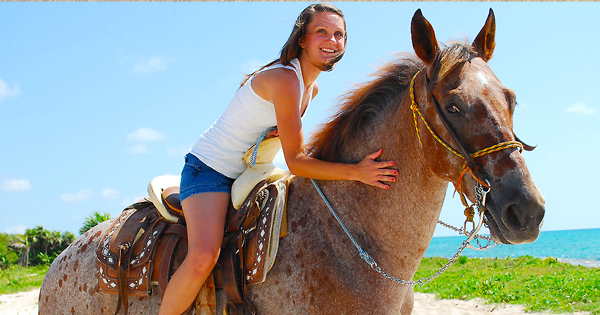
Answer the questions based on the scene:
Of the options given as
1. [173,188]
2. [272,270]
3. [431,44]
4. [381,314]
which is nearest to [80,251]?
[173,188]

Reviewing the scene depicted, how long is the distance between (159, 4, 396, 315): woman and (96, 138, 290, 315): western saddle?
0.39ft

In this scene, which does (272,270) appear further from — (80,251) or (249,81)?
(80,251)

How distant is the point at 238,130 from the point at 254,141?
0.44 ft

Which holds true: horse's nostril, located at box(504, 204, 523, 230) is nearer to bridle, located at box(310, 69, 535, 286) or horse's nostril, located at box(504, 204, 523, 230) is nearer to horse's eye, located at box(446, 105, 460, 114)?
bridle, located at box(310, 69, 535, 286)

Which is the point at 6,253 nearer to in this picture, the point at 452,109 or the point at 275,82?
the point at 275,82

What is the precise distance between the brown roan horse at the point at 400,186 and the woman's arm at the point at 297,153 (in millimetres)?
123

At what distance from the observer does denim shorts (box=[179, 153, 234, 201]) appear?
2701 mm

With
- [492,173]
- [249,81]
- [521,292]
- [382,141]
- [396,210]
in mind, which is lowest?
[521,292]

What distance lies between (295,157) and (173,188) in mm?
1155

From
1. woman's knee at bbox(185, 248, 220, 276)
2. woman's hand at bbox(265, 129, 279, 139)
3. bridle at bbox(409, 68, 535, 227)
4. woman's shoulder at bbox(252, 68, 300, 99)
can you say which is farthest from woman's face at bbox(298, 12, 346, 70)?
woman's knee at bbox(185, 248, 220, 276)

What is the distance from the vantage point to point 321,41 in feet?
9.22

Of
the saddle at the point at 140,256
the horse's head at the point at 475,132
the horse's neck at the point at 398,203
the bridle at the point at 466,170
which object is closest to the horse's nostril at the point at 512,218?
the horse's head at the point at 475,132

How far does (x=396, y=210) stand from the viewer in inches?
98.7

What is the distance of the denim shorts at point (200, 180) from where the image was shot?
270 centimetres
